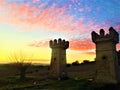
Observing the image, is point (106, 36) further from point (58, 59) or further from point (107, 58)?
point (58, 59)

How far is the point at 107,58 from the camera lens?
26484mm

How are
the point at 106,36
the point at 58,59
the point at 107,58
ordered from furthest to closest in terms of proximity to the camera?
the point at 58,59
the point at 106,36
the point at 107,58

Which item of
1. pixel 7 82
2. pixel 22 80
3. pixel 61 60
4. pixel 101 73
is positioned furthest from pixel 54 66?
pixel 101 73

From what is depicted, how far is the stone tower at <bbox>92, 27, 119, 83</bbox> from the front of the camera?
1028 inches

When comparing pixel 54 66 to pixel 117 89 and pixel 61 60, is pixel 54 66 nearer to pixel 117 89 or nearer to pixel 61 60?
pixel 61 60

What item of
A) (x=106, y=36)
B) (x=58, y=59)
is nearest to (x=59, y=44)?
(x=58, y=59)

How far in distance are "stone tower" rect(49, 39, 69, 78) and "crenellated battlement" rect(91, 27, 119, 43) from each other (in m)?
9.29

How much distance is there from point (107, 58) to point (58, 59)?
11.6m

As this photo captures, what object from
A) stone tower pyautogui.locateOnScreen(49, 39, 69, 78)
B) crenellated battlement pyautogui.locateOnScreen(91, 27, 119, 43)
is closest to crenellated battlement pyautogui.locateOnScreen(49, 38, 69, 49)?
stone tower pyautogui.locateOnScreen(49, 39, 69, 78)

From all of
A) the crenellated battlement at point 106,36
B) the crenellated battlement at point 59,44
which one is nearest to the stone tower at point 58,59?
the crenellated battlement at point 59,44

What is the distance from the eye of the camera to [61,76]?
35.3 meters

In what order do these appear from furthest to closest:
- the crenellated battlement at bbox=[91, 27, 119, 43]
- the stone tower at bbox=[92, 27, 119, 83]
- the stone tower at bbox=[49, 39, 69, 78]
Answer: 1. the stone tower at bbox=[49, 39, 69, 78]
2. the crenellated battlement at bbox=[91, 27, 119, 43]
3. the stone tower at bbox=[92, 27, 119, 83]

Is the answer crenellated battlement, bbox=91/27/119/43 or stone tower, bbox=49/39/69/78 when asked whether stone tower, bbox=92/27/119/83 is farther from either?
stone tower, bbox=49/39/69/78

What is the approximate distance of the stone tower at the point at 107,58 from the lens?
85.7 feet
